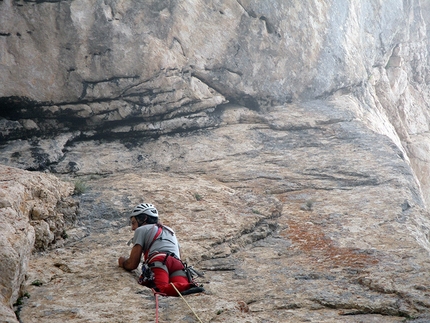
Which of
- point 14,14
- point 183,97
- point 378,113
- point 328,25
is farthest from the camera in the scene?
point 378,113

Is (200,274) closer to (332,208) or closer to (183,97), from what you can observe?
(332,208)

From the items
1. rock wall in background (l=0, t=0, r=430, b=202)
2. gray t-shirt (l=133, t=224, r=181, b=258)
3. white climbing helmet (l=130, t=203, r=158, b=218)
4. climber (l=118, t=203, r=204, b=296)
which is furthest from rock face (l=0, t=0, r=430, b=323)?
white climbing helmet (l=130, t=203, r=158, b=218)

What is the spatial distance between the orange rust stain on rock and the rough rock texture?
4745 mm

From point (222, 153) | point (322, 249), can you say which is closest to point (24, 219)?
point (322, 249)

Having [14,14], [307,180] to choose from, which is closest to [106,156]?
[14,14]

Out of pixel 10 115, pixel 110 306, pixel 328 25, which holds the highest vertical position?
pixel 328 25

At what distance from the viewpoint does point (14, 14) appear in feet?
42.3

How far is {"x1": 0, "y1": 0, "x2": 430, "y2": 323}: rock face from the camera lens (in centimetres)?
686

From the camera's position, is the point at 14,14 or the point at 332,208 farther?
the point at 14,14

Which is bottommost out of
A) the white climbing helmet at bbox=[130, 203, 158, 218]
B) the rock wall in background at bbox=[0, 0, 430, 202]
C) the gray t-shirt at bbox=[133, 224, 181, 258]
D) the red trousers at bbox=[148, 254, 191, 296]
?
the red trousers at bbox=[148, 254, 191, 296]

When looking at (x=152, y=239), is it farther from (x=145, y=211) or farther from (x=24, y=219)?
(x=24, y=219)

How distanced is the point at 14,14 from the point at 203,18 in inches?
227

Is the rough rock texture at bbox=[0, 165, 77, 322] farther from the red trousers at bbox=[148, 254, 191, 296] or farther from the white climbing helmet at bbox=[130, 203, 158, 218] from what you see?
the red trousers at bbox=[148, 254, 191, 296]

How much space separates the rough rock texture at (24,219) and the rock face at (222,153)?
12 cm
